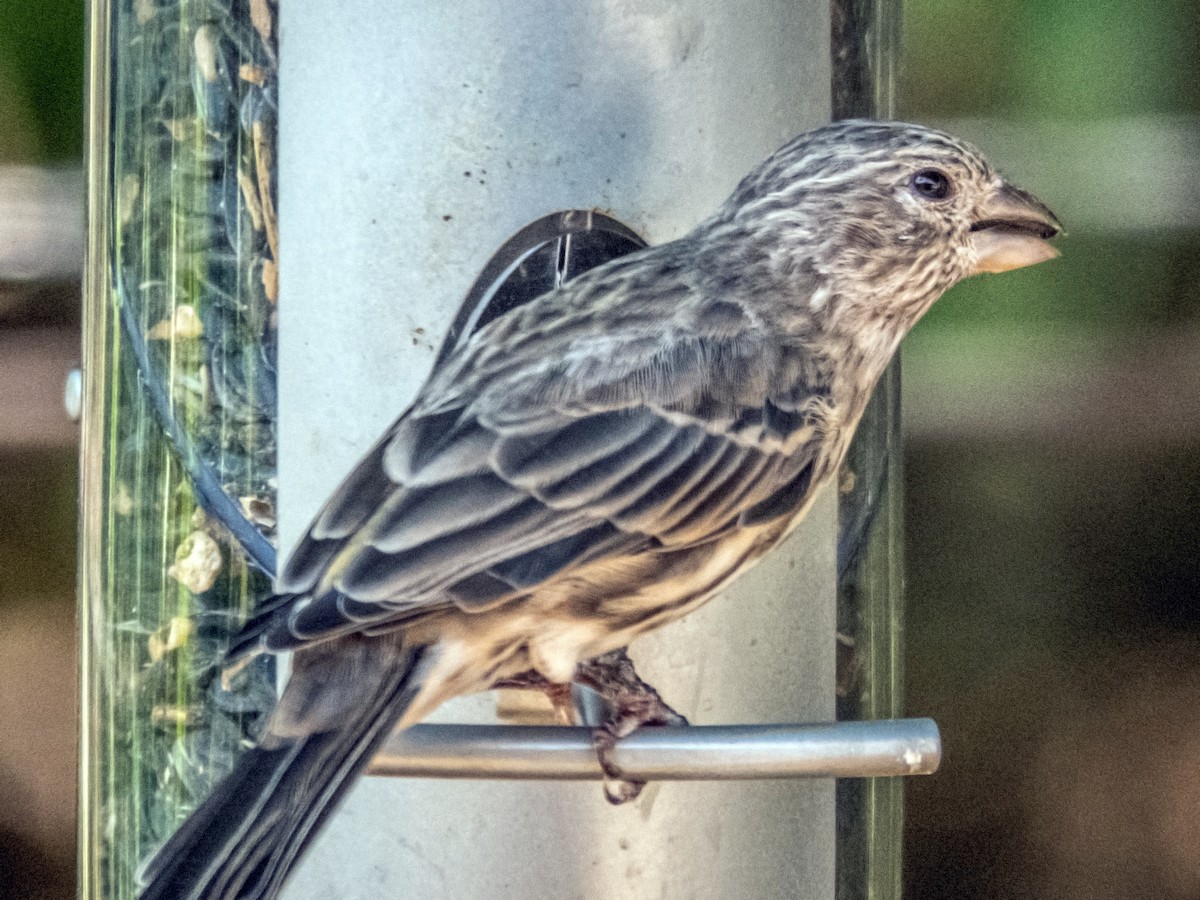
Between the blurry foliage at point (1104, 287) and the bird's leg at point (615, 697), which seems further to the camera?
the blurry foliage at point (1104, 287)

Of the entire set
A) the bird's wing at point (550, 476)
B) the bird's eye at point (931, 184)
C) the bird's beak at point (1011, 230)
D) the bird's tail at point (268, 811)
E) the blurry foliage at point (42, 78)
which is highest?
the blurry foliage at point (42, 78)

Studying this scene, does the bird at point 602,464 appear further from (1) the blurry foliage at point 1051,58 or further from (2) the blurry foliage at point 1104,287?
(2) the blurry foliage at point 1104,287

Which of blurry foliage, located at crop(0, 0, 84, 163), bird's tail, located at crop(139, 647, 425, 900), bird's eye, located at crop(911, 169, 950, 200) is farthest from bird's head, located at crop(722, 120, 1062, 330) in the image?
blurry foliage, located at crop(0, 0, 84, 163)

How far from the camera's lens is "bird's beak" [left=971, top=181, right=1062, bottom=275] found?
8.50 feet

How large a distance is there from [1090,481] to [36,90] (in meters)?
2.50

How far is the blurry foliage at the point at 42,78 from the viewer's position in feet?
12.8

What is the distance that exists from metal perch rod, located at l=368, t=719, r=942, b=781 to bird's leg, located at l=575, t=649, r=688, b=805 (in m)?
0.02

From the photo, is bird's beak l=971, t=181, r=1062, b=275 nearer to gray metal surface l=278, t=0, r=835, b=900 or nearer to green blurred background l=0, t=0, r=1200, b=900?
gray metal surface l=278, t=0, r=835, b=900

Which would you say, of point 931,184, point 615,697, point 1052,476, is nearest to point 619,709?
point 615,697

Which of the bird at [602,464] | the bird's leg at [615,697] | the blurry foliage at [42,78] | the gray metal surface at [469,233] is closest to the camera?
the bird at [602,464]

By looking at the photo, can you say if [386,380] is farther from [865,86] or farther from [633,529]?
[865,86]

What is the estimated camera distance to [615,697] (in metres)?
2.45

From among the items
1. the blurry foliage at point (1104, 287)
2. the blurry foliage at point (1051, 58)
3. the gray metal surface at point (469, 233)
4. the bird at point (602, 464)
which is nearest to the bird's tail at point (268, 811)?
the bird at point (602, 464)

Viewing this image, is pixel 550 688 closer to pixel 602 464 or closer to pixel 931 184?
pixel 602 464
